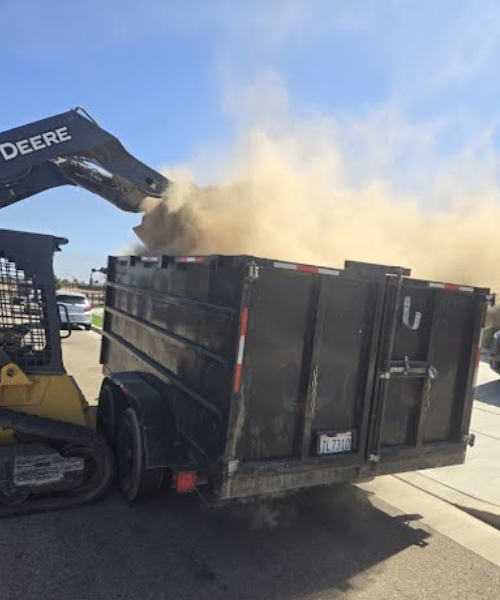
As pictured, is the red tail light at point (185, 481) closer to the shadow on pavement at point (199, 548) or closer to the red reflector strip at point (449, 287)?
the shadow on pavement at point (199, 548)

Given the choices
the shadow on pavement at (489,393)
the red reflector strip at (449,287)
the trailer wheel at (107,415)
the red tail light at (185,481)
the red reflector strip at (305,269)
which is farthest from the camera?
the shadow on pavement at (489,393)

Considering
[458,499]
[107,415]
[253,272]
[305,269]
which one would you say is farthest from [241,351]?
[458,499]

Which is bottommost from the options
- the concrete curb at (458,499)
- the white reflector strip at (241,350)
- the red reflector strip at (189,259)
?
the concrete curb at (458,499)

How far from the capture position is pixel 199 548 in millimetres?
4164

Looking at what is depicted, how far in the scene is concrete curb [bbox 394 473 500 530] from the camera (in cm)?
511

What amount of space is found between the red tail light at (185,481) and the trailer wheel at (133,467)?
0.76 metres

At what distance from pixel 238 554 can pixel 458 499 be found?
264 centimetres

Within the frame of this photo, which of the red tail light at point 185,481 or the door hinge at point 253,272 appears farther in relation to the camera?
the red tail light at point 185,481

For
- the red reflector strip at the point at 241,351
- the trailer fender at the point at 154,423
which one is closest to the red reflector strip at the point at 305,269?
the red reflector strip at the point at 241,351

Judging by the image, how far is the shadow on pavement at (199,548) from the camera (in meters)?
3.60

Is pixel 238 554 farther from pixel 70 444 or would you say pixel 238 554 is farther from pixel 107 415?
pixel 107 415

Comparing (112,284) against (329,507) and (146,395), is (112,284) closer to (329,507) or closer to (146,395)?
(146,395)

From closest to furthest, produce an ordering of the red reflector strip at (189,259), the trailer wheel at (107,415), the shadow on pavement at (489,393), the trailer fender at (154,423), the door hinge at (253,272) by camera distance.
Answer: the door hinge at (253,272) → the red reflector strip at (189,259) → the trailer fender at (154,423) → the trailer wheel at (107,415) → the shadow on pavement at (489,393)

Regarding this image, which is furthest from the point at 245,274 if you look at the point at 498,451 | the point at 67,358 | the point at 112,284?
the point at 67,358
